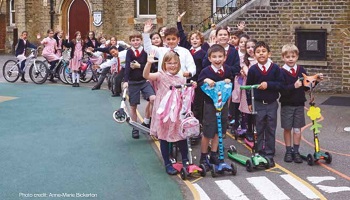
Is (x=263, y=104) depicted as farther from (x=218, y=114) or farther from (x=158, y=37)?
(x=158, y=37)

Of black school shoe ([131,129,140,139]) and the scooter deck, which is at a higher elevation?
black school shoe ([131,129,140,139])

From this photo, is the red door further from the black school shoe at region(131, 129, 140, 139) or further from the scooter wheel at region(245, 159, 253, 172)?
the scooter wheel at region(245, 159, 253, 172)

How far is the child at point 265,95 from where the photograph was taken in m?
7.47

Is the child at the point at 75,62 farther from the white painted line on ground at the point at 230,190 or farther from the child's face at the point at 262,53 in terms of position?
the white painted line on ground at the point at 230,190

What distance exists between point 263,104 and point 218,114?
2.99ft

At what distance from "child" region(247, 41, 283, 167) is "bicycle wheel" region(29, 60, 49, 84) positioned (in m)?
11.0

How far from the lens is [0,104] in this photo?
12883mm

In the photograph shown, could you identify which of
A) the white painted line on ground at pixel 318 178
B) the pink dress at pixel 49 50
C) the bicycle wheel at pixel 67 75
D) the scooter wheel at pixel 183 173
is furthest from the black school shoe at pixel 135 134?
the pink dress at pixel 49 50

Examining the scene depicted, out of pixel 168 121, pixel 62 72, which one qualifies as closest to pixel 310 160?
pixel 168 121

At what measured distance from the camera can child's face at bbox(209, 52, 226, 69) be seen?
23.3 feet

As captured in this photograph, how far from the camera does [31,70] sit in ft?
56.5

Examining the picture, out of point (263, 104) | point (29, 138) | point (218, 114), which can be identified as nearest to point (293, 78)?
point (263, 104)

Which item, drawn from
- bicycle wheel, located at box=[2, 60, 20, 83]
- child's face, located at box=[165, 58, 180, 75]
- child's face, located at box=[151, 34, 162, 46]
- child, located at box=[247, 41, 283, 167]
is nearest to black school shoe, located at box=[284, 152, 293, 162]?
child, located at box=[247, 41, 283, 167]

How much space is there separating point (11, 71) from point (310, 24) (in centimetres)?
999
